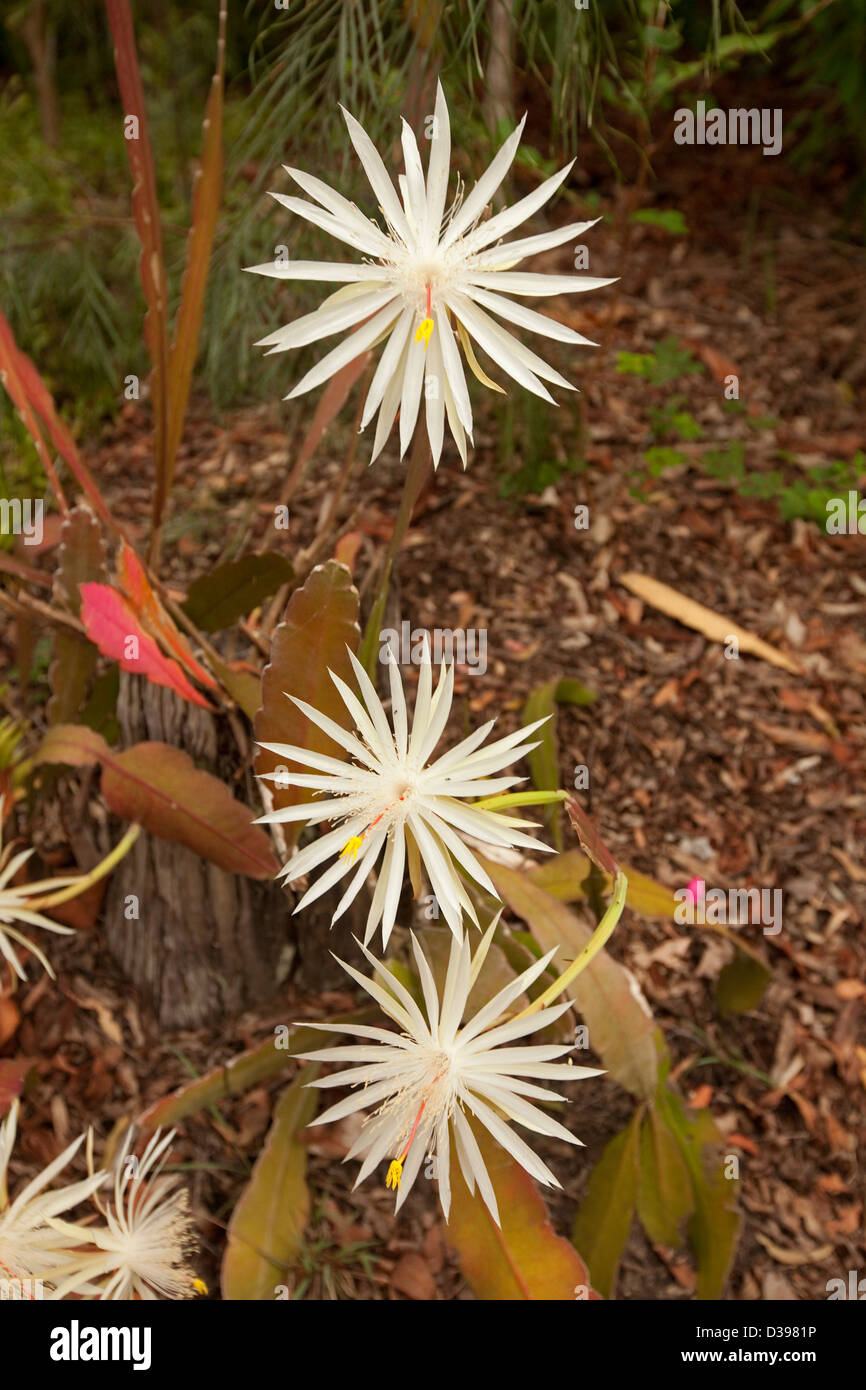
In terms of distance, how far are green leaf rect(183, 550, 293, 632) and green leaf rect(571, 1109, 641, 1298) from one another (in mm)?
722

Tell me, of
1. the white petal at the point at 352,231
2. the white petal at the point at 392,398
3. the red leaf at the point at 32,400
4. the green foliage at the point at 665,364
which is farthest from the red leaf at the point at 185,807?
the green foliage at the point at 665,364

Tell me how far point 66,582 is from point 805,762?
1.13 m

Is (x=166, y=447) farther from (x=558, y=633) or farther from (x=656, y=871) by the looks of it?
(x=656, y=871)

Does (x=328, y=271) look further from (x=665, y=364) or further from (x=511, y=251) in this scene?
(x=665, y=364)

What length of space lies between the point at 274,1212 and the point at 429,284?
984 mm

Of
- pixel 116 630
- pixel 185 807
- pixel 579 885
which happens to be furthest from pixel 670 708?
pixel 116 630

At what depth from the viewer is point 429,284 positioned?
0.86 m

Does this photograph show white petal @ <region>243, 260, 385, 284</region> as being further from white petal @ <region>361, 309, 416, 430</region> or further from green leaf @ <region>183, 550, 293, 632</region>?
green leaf @ <region>183, 550, 293, 632</region>

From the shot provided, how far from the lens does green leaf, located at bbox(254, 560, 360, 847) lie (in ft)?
3.41

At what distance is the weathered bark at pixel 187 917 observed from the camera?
135cm

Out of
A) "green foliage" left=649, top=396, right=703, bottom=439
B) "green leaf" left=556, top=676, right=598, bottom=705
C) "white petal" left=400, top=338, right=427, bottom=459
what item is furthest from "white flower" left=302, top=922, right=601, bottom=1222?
"green foliage" left=649, top=396, right=703, bottom=439

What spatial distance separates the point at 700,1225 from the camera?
51.4 inches
